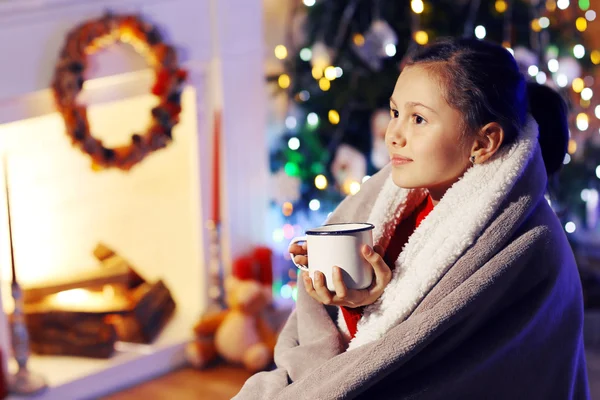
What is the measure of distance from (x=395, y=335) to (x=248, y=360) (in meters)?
1.48

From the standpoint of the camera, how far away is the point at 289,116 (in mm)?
3010

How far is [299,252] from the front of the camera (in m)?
1.12

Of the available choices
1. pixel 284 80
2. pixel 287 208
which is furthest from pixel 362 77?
pixel 287 208

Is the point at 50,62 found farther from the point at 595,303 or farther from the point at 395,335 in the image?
the point at 595,303

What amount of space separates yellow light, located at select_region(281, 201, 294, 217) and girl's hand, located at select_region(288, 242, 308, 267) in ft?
5.67

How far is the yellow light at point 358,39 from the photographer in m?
2.62

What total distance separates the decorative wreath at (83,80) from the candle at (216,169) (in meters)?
0.16

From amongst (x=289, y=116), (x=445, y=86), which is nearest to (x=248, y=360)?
(x=289, y=116)

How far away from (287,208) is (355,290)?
6.10ft

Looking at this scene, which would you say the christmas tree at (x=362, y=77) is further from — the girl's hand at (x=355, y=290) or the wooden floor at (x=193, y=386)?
the girl's hand at (x=355, y=290)

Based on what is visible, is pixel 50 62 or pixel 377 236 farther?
pixel 50 62

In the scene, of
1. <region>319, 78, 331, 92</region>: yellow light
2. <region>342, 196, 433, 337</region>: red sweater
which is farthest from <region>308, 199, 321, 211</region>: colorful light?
<region>342, 196, 433, 337</region>: red sweater

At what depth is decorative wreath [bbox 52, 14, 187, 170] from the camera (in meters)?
2.08

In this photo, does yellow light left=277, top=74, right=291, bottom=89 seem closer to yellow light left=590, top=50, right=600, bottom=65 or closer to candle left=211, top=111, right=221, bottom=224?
candle left=211, top=111, right=221, bottom=224
